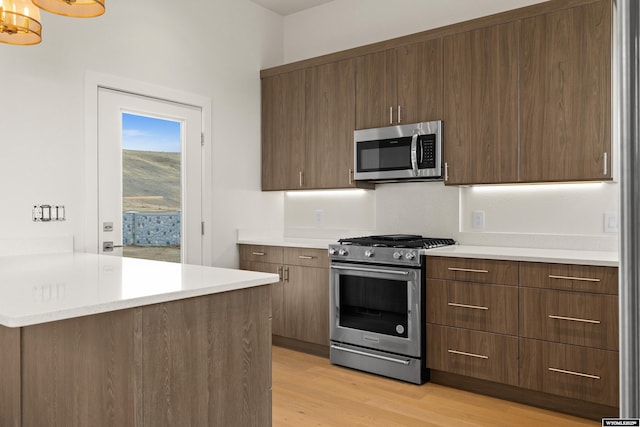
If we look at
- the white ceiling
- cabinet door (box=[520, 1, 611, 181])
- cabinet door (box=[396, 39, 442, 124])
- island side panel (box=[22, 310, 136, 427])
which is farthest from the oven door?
the white ceiling

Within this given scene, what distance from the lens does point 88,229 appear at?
3283 millimetres

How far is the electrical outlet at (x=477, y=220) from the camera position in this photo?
3.62m

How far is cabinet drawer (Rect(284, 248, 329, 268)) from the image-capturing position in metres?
3.83

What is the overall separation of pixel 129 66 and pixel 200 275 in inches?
89.6

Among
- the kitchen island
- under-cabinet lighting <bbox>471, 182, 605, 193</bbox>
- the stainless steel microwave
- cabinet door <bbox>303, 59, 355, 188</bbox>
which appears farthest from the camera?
cabinet door <bbox>303, 59, 355, 188</bbox>

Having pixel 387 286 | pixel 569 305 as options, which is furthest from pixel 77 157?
pixel 569 305

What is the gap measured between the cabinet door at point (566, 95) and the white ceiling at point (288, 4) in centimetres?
216

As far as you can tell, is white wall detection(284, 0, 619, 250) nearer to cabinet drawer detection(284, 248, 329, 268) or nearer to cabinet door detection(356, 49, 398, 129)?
cabinet door detection(356, 49, 398, 129)

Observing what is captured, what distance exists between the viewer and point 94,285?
1659 millimetres

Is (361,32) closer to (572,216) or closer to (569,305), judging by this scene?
(572,216)

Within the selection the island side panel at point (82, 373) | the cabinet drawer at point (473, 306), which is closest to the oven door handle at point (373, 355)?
the cabinet drawer at point (473, 306)

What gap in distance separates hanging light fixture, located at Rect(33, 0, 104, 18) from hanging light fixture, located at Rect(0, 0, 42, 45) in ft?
0.55

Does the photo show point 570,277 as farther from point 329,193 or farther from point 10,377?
point 10,377

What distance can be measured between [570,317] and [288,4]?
359 centimetres
